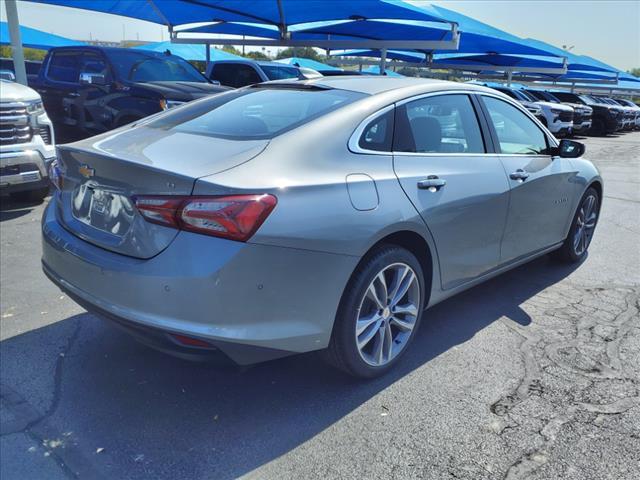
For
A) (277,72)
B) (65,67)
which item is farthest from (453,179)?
(277,72)

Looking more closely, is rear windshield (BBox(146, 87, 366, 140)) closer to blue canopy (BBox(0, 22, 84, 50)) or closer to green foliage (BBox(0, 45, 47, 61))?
blue canopy (BBox(0, 22, 84, 50))

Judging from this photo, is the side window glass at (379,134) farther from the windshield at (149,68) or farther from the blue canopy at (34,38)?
the blue canopy at (34,38)

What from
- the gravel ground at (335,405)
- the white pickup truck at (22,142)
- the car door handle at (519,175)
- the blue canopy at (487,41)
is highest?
the blue canopy at (487,41)

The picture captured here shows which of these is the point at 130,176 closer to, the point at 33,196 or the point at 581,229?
the point at 581,229


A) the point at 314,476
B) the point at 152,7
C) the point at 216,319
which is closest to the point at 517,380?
the point at 314,476

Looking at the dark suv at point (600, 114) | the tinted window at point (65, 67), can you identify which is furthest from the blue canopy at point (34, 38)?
the dark suv at point (600, 114)

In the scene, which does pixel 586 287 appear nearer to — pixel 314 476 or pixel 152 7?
pixel 314 476

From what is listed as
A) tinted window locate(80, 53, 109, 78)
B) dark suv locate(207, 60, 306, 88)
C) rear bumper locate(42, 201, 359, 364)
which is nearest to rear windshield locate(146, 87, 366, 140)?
rear bumper locate(42, 201, 359, 364)

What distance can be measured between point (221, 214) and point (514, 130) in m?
2.84

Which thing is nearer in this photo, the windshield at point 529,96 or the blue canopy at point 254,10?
the blue canopy at point 254,10

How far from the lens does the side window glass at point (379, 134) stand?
2961mm

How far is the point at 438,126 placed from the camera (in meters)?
3.49

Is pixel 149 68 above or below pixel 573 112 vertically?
above

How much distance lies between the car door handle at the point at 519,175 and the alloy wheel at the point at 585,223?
1380mm
